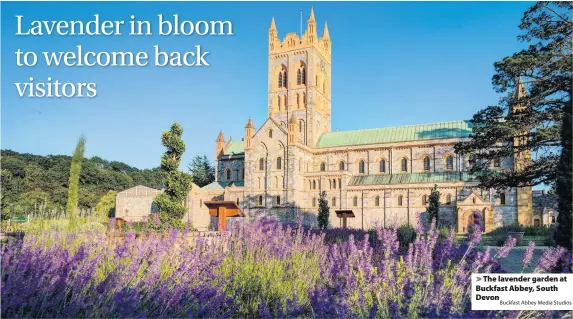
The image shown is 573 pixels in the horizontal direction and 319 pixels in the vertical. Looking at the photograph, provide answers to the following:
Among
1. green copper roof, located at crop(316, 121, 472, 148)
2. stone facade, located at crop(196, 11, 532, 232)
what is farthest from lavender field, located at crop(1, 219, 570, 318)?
green copper roof, located at crop(316, 121, 472, 148)

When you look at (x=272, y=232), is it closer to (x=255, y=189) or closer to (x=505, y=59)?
(x=505, y=59)

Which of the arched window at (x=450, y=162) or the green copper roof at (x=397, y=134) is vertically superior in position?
the green copper roof at (x=397, y=134)

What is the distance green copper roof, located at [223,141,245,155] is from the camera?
191ft

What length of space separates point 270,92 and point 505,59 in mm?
41926

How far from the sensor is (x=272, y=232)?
970cm

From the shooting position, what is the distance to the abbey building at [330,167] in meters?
42.2

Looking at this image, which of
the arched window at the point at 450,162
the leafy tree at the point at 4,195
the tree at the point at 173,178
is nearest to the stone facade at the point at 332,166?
the arched window at the point at 450,162

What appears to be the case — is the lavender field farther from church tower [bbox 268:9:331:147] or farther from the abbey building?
church tower [bbox 268:9:331:147]

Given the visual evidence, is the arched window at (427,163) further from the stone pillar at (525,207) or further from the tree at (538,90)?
the tree at (538,90)

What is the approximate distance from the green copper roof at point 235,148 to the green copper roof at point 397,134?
1057 cm

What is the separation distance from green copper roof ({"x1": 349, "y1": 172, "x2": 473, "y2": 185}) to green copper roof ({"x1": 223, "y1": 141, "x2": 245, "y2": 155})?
1645 cm

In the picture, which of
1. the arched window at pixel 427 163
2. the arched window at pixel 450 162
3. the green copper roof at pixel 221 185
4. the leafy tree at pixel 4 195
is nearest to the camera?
the leafy tree at pixel 4 195

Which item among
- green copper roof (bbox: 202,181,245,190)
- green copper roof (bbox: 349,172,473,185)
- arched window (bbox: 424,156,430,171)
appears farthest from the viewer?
green copper roof (bbox: 202,181,245,190)

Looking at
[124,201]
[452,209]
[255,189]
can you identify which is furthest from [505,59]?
[124,201]
